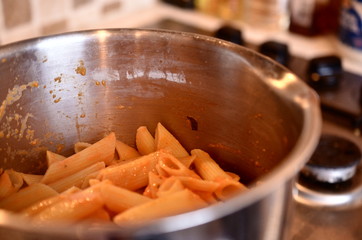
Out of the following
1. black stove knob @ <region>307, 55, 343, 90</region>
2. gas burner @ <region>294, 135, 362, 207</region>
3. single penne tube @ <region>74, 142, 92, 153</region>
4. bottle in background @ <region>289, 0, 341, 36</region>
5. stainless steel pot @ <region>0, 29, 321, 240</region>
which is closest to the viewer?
stainless steel pot @ <region>0, 29, 321, 240</region>

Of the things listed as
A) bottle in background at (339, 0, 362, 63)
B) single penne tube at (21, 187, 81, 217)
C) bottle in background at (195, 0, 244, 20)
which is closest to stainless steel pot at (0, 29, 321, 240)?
single penne tube at (21, 187, 81, 217)

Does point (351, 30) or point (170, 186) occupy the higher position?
point (170, 186)

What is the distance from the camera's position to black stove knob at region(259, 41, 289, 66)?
109 centimetres

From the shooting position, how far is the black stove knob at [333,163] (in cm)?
83

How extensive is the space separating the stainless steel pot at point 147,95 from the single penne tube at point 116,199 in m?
0.13

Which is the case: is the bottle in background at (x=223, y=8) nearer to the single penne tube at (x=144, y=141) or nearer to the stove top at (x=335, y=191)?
the stove top at (x=335, y=191)

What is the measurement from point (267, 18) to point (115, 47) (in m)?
0.75

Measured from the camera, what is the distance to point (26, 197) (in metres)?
0.60

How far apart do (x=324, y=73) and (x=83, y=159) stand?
1.97 ft

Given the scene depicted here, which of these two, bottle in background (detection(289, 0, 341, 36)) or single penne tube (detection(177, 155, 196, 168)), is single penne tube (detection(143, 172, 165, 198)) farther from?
bottle in background (detection(289, 0, 341, 36))

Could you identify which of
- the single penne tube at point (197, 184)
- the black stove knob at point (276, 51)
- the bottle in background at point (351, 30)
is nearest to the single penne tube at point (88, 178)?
the single penne tube at point (197, 184)

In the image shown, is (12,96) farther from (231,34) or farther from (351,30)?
(351,30)

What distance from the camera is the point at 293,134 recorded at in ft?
1.66

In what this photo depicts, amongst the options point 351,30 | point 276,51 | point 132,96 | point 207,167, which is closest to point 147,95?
point 132,96
